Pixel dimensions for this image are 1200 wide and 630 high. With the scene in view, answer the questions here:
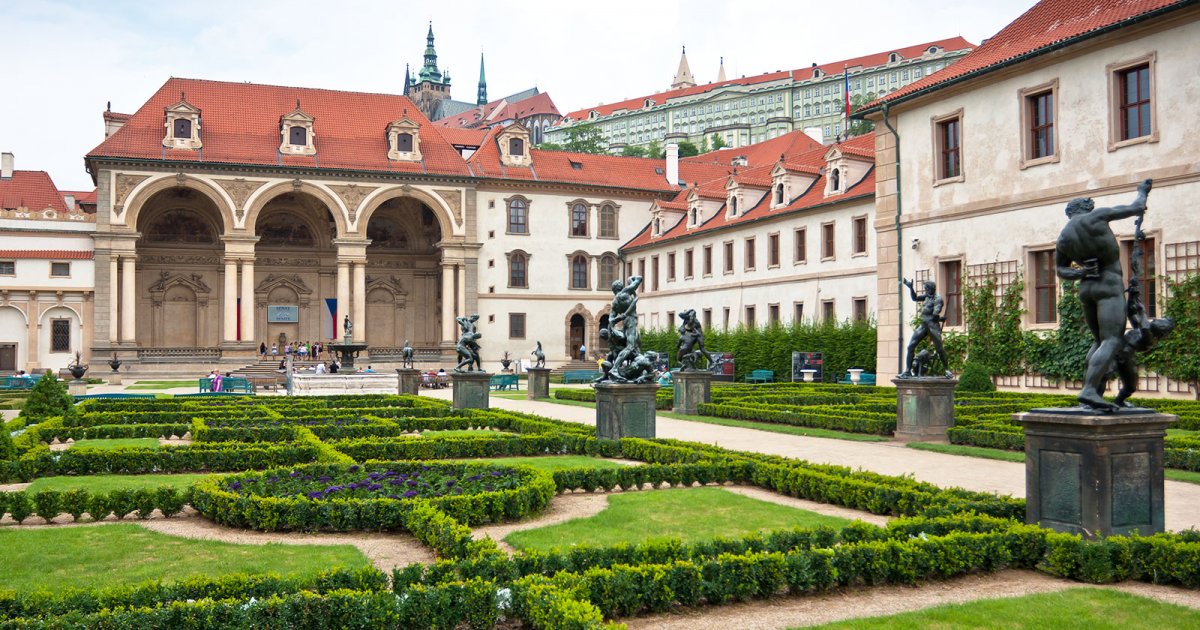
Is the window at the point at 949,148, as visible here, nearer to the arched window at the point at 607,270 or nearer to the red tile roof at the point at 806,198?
the red tile roof at the point at 806,198

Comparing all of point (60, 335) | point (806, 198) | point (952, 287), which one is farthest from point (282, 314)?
point (952, 287)

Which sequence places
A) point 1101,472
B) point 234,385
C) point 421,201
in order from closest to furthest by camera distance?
point 1101,472 → point 234,385 → point 421,201

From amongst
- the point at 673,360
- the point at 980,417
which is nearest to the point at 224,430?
the point at 980,417

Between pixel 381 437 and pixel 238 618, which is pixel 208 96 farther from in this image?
pixel 238 618

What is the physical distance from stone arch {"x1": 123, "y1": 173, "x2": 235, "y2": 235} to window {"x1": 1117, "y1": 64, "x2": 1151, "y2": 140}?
42.1 m

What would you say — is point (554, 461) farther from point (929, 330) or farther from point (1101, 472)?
point (1101, 472)

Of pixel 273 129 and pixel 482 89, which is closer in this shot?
pixel 273 129

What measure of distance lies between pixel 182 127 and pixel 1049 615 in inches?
2056

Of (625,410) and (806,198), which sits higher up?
(806,198)

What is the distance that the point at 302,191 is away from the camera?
52.3 metres

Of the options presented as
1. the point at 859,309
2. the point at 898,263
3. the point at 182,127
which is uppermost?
the point at 182,127

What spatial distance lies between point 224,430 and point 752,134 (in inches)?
4579

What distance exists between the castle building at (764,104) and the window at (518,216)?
53.3 m

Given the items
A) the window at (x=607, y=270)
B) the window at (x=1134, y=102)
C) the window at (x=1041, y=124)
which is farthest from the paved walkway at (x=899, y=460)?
the window at (x=607, y=270)
